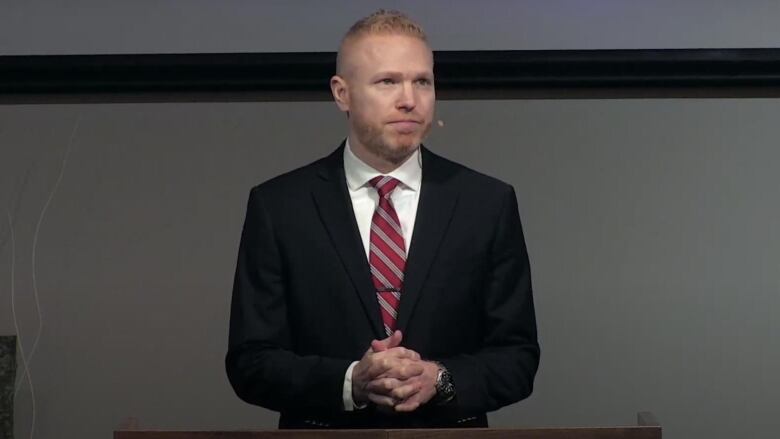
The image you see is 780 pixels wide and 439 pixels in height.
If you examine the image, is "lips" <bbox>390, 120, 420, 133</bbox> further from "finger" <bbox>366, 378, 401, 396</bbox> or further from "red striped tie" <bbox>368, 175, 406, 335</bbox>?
"finger" <bbox>366, 378, 401, 396</bbox>

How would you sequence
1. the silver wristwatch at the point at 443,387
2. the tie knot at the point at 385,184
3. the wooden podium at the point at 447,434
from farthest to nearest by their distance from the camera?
1. the tie knot at the point at 385,184
2. the silver wristwatch at the point at 443,387
3. the wooden podium at the point at 447,434

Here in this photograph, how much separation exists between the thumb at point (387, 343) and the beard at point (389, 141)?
276 millimetres

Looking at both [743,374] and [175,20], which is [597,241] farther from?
[175,20]

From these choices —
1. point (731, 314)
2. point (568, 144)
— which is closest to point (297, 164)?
point (568, 144)

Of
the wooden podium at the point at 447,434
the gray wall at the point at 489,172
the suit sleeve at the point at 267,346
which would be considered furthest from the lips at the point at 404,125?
the gray wall at the point at 489,172

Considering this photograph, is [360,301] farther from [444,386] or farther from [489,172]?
[489,172]

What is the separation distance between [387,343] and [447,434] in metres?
0.16

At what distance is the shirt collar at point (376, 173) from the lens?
2152mm

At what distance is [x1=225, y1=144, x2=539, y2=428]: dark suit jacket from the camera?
2.06 metres

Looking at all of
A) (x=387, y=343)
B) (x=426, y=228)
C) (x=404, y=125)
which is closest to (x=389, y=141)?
(x=404, y=125)

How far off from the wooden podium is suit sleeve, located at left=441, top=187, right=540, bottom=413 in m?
0.14

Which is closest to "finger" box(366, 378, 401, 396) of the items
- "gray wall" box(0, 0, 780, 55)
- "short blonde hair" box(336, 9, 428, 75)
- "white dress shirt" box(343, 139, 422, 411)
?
"white dress shirt" box(343, 139, 422, 411)

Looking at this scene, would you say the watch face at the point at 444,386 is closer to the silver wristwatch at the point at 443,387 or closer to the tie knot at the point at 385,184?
the silver wristwatch at the point at 443,387

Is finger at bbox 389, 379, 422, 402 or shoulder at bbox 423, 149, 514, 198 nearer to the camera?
finger at bbox 389, 379, 422, 402
